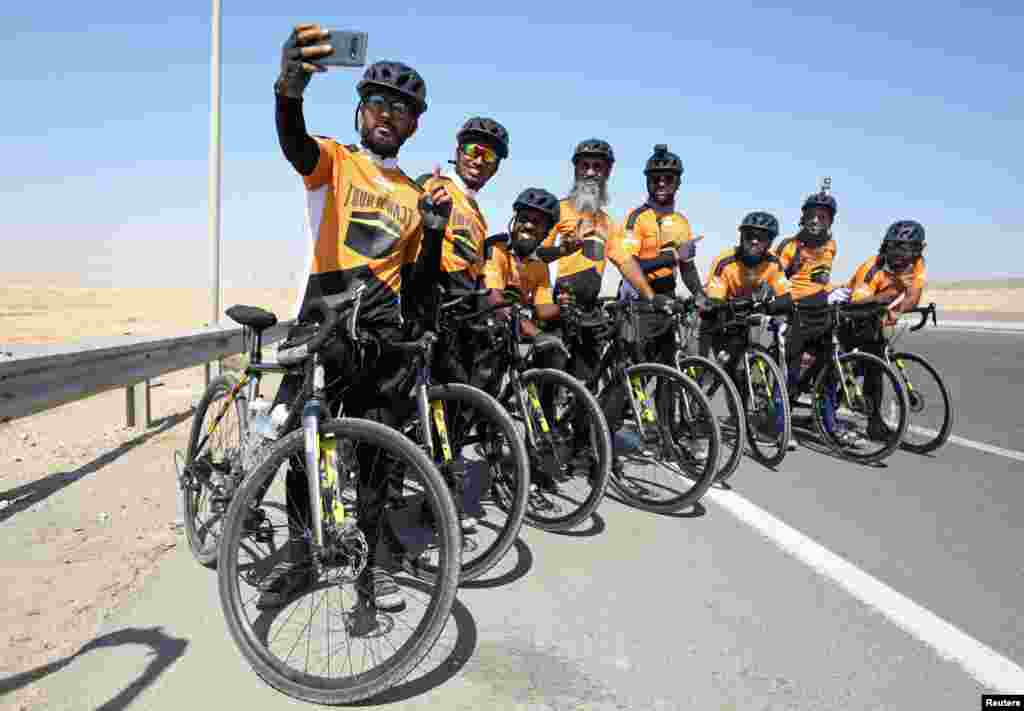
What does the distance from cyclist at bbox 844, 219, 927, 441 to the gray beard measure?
11.1ft

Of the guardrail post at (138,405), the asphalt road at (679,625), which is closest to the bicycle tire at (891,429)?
the asphalt road at (679,625)

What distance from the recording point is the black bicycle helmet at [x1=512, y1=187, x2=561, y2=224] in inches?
212

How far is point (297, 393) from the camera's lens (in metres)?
3.29

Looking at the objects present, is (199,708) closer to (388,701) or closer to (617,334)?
(388,701)

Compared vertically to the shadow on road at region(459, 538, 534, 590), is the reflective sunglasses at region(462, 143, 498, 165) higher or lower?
higher

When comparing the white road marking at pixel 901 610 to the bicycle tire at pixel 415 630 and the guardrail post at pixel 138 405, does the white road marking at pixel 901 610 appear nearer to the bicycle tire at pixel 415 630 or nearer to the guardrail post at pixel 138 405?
the bicycle tire at pixel 415 630

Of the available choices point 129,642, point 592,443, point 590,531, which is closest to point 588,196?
point 592,443

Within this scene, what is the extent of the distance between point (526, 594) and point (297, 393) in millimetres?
1624

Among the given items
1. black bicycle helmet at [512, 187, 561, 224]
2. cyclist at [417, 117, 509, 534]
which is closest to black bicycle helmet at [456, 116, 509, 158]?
cyclist at [417, 117, 509, 534]

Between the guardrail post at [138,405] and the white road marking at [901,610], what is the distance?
610 centimetres

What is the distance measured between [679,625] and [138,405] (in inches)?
259

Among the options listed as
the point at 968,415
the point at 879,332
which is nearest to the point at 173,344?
the point at 879,332

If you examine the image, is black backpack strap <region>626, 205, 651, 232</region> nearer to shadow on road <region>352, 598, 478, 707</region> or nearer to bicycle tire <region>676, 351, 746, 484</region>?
bicycle tire <region>676, 351, 746, 484</region>

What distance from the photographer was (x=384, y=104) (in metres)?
3.60
